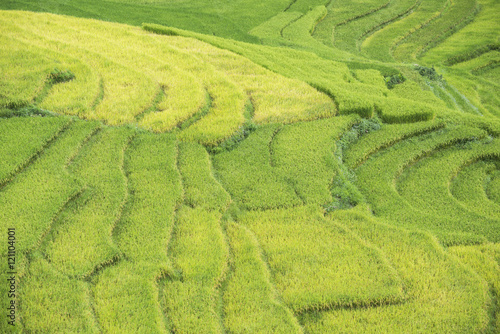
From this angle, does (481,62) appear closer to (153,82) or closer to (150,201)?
(153,82)

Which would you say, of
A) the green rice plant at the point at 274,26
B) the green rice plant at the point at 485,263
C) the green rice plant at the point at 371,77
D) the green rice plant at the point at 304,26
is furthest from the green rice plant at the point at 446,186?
the green rice plant at the point at 304,26

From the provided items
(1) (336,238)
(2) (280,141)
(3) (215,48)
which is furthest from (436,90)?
(1) (336,238)

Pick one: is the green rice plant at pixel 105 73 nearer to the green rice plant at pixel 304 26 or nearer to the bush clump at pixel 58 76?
the bush clump at pixel 58 76

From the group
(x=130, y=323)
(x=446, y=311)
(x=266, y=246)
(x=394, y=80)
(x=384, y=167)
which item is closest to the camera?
(x=130, y=323)

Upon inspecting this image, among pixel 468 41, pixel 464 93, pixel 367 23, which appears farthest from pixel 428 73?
pixel 468 41

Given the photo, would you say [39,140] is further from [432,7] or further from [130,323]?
[432,7]

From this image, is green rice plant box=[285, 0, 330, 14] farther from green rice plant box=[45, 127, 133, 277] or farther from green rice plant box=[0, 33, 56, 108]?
green rice plant box=[45, 127, 133, 277]
